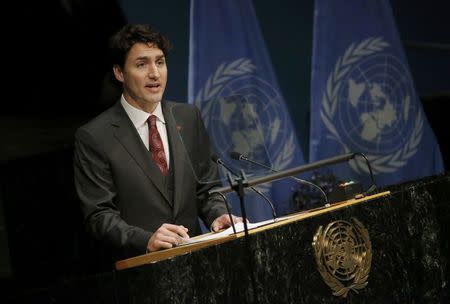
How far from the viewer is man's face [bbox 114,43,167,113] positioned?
3.35 meters

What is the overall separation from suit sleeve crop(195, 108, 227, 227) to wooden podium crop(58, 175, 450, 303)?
2.28ft

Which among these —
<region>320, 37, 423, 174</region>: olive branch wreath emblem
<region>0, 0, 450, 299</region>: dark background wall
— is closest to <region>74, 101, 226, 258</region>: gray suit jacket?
<region>0, 0, 450, 299</region>: dark background wall

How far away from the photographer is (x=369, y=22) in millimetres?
5609

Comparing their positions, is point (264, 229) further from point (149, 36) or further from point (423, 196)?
point (149, 36)

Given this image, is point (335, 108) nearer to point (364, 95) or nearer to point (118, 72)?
point (364, 95)

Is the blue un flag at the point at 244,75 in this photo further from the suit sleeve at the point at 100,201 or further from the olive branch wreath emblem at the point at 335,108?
the suit sleeve at the point at 100,201

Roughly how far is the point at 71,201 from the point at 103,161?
135 centimetres

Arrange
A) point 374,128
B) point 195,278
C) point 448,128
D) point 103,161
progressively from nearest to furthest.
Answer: point 195,278
point 103,161
point 374,128
point 448,128

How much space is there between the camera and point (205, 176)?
11.3 ft

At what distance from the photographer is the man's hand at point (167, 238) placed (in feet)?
8.54

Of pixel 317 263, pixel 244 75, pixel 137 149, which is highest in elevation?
pixel 244 75

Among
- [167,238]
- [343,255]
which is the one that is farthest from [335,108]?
[167,238]

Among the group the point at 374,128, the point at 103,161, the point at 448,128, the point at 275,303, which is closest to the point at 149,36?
the point at 103,161

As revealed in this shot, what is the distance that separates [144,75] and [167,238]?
39.2 inches
